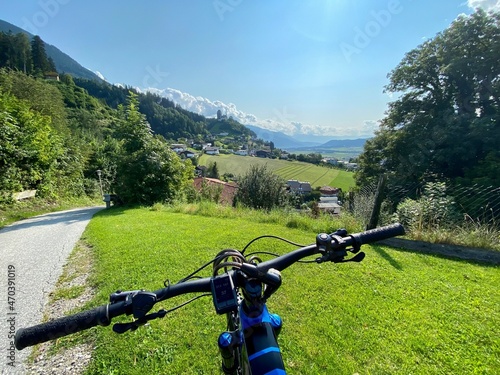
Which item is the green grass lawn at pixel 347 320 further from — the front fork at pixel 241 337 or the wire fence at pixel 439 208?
the wire fence at pixel 439 208

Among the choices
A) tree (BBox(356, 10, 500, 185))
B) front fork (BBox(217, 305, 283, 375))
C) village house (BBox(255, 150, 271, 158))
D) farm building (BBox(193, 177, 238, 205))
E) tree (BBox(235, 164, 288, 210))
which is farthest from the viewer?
village house (BBox(255, 150, 271, 158))

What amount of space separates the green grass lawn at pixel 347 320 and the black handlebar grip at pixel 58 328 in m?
1.81

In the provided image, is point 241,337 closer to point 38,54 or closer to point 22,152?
point 22,152

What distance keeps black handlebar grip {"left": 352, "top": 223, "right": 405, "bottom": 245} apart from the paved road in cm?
337

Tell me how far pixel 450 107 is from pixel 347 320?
19798mm

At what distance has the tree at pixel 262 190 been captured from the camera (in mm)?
11172

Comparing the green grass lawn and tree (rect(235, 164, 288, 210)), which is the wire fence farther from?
tree (rect(235, 164, 288, 210))

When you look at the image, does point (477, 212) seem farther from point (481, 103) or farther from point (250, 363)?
point (481, 103)

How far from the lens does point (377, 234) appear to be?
1338 millimetres

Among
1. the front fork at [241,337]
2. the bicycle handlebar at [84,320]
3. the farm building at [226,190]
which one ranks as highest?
the bicycle handlebar at [84,320]

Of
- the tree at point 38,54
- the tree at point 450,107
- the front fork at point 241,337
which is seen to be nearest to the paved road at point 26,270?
the front fork at point 241,337

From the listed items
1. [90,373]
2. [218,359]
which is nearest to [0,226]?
[90,373]

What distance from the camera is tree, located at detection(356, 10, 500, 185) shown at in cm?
1352

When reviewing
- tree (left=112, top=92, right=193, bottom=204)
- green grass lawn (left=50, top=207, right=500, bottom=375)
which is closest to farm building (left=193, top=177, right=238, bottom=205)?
tree (left=112, top=92, right=193, bottom=204)
